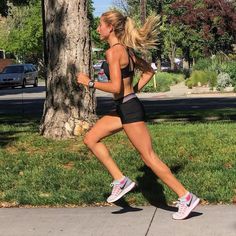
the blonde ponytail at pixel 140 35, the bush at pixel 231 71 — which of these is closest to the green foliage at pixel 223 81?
the bush at pixel 231 71

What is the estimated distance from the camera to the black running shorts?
539 centimetres

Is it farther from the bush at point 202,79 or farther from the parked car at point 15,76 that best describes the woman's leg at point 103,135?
the parked car at point 15,76

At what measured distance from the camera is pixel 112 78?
5219mm

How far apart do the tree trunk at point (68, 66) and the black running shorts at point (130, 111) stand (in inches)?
151

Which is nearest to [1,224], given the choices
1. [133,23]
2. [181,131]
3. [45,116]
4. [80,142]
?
[133,23]

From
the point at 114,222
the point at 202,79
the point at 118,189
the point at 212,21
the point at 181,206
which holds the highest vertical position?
the point at 212,21

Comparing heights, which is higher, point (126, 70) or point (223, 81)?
point (126, 70)

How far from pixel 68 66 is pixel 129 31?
3.98 metres

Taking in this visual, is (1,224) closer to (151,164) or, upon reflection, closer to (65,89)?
(151,164)

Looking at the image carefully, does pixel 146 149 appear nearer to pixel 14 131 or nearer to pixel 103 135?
pixel 103 135

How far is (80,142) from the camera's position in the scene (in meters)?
8.85

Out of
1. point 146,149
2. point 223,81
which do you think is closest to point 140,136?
point 146,149

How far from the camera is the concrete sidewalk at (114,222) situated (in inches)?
209

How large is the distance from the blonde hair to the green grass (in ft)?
6.06
